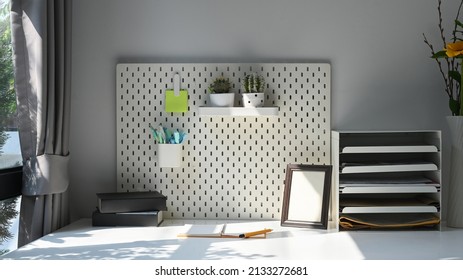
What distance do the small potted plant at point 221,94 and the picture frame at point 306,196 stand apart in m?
0.33

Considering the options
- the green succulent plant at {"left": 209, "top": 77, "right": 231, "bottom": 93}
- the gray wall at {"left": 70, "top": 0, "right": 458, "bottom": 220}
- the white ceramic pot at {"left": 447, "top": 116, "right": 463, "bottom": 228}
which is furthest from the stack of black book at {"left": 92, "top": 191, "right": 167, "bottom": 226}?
the white ceramic pot at {"left": 447, "top": 116, "right": 463, "bottom": 228}

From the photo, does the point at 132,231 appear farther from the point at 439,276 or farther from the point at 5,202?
the point at 439,276

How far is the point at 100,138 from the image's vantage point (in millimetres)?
2471

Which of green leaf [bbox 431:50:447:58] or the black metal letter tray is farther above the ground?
green leaf [bbox 431:50:447:58]

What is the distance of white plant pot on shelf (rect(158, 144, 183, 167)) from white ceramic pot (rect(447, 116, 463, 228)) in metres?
0.98

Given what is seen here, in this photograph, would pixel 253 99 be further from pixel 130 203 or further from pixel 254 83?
pixel 130 203

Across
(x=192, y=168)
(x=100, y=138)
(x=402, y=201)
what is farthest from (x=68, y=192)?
(x=402, y=201)

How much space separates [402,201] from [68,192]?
4.05ft

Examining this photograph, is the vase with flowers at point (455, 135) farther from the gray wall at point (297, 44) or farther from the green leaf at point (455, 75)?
the gray wall at point (297, 44)

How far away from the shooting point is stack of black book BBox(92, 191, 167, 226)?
227 cm

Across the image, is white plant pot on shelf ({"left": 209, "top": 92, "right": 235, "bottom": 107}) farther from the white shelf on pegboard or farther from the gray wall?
the gray wall

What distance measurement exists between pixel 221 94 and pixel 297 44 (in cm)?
36

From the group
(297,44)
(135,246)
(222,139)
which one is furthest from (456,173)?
(135,246)

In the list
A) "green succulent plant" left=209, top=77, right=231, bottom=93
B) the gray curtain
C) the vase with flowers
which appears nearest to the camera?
the gray curtain
